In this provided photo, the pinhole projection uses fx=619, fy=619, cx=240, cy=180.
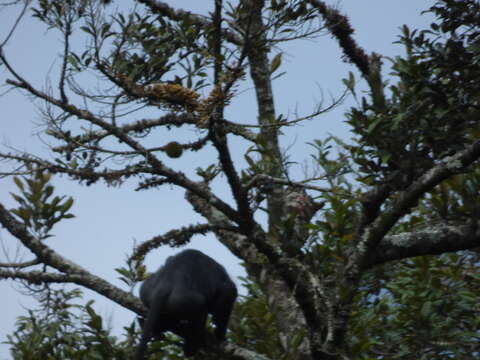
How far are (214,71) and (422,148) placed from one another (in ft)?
4.87

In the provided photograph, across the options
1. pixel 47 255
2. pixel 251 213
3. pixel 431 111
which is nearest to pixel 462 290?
pixel 431 111

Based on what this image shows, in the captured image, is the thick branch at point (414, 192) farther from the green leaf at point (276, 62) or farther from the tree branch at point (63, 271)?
the tree branch at point (63, 271)

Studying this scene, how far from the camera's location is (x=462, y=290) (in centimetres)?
473

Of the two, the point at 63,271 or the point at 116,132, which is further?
the point at 63,271

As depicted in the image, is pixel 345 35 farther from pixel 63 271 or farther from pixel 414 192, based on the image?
Answer: pixel 63 271

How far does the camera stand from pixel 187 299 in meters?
4.69

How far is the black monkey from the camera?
15.1ft

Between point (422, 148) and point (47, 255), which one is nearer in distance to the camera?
point (422, 148)

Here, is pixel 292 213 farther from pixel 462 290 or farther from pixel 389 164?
pixel 462 290

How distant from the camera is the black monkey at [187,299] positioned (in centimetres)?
460

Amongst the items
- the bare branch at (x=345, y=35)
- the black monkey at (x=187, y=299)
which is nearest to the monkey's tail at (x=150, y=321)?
the black monkey at (x=187, y=299)

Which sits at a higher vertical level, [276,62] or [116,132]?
[276,62]

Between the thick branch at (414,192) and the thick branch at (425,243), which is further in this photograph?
the thick branch at (425,243)

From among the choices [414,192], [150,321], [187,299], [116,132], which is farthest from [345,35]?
[150,321]
